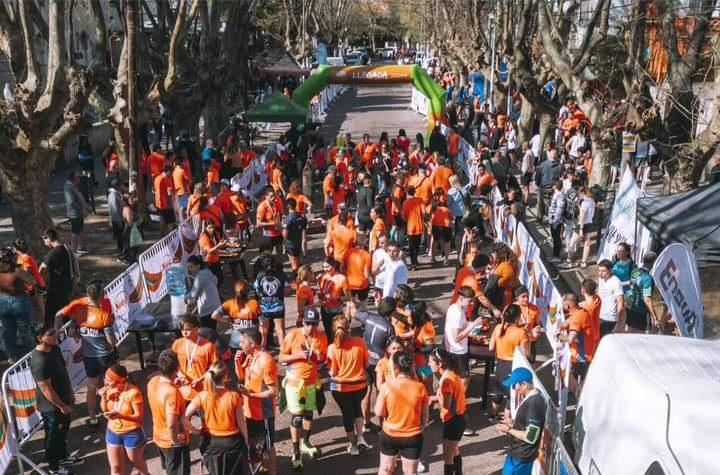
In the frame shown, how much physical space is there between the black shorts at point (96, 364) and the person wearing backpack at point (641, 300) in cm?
640

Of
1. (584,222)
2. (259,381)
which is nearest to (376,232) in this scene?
(584,222)

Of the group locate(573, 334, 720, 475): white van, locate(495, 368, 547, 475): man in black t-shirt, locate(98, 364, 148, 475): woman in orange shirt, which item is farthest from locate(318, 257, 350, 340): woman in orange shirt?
locate(573, 334, 720, 475): white van

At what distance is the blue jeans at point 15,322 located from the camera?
8.95 m

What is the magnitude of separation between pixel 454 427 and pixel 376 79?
1990cm

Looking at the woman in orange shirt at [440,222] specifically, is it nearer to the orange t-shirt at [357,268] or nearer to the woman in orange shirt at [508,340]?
the orange t-shirt at [357,268]

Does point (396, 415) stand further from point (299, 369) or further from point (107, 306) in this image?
point (107, 306)

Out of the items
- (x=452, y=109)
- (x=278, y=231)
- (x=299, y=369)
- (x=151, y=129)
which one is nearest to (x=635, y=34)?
(x=278, y=231)

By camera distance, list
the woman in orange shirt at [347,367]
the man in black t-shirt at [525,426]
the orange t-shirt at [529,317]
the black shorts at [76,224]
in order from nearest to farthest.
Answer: the man in black t-shirt at [525,426], the woman in orange shirt at [347,367], the orange t-shirt at [529,317], the black shorts at [76,224]

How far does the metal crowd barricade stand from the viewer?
7090 mm

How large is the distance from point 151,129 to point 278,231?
58.2ft

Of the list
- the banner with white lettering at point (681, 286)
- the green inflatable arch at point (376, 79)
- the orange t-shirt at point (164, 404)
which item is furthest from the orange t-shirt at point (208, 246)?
the green inflatable arch at point (376, 79)

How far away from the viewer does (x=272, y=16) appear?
2381 inches

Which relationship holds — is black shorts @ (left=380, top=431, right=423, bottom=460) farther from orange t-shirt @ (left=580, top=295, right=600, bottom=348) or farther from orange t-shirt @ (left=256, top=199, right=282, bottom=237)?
orange t-shirt @ (left=256, top=199, right=282, bottom=237)

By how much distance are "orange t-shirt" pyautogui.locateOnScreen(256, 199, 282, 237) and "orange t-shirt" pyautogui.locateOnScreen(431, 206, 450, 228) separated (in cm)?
277
